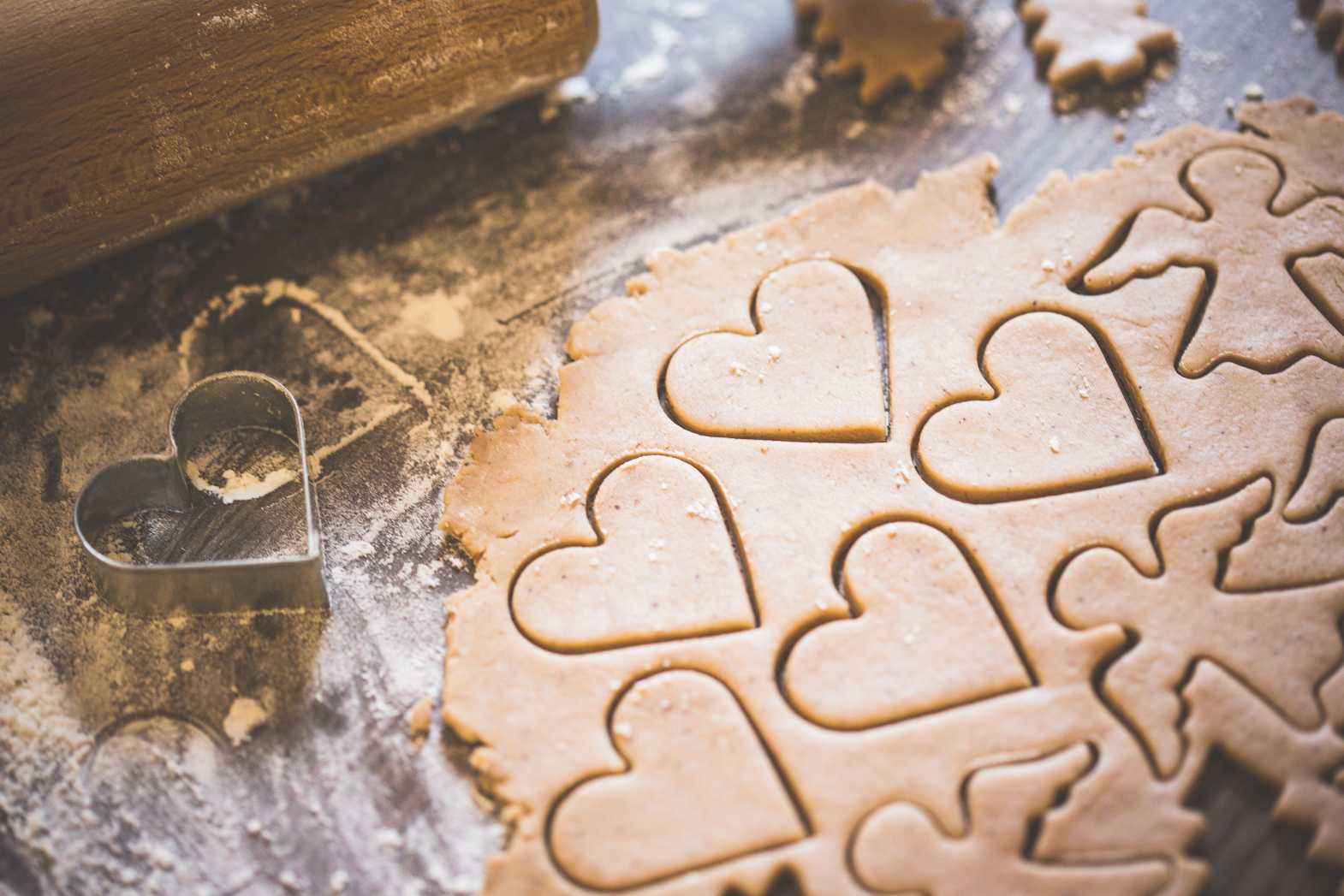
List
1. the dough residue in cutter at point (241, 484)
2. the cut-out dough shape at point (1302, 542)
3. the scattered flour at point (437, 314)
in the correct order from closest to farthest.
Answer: the cut-out dough shape at point (1302, 542)
the dough residue in cutter at point (241, 484)
the scattered flour at point (437, 314)

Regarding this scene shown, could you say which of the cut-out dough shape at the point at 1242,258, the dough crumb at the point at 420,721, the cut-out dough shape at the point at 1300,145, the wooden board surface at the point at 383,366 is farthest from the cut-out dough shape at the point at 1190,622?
the dough crumb at the point at 420,721

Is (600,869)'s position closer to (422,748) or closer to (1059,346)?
(422,748)

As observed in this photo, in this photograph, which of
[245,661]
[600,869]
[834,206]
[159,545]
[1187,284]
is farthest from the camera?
[834,206]

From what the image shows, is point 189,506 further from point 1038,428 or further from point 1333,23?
point 1333,23

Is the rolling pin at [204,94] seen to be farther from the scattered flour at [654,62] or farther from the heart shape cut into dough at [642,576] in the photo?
the heart shape cut into dough at [642,576]

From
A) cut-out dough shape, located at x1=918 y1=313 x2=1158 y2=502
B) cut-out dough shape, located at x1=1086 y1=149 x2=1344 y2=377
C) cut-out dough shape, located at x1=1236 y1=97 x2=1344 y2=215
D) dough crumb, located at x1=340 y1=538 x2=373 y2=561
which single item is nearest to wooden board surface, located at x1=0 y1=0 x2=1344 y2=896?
dough crumb, located at x1=340 y1=538 x2=373 y2=561

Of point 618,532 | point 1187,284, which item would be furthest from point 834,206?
point 618,532
